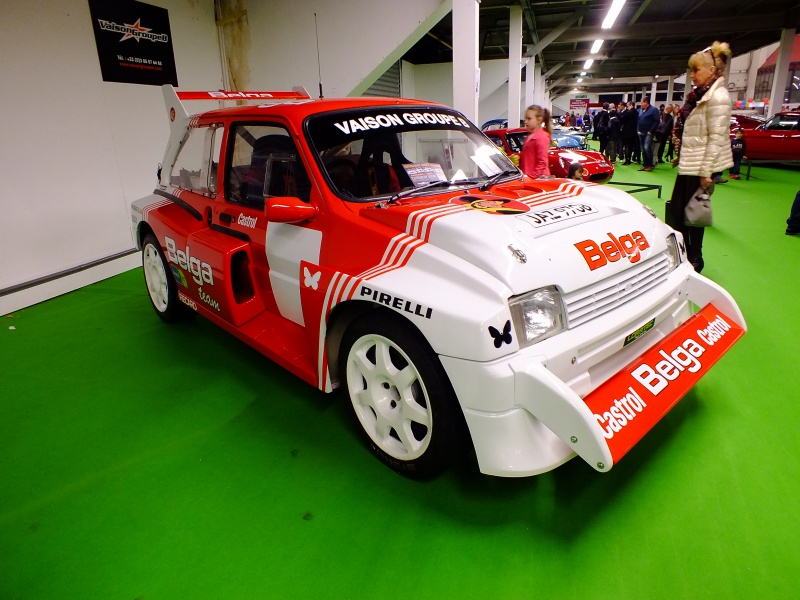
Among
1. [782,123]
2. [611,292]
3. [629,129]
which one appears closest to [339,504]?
[611,292]

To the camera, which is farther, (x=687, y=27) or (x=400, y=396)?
(x=687, y=27)

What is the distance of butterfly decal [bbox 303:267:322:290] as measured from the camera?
2.25 m

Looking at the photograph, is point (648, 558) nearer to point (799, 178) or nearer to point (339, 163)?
point (339, 163)

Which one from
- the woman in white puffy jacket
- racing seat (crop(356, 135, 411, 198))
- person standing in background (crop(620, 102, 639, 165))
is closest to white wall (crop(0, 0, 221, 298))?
racing seat (crop(356, 135, 411, 198))

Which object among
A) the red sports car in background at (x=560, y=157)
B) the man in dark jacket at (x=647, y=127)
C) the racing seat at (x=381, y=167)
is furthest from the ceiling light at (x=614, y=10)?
the racing seat at (x=381, y=167)

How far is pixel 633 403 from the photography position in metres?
1.80

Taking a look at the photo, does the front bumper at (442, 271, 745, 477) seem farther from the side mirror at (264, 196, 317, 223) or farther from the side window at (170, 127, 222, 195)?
the side window at (170, 127, 222, 195)

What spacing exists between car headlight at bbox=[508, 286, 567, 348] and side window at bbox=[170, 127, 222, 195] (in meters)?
2.17

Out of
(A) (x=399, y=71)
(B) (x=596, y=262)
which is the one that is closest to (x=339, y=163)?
(B) (x=596, y=262)

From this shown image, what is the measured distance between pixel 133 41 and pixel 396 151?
4640mm

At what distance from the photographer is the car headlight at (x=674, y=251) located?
8.00 ft

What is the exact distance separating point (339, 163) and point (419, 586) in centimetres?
186

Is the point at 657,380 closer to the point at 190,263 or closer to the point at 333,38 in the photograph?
the point at 190,263

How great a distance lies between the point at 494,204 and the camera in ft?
7.33
